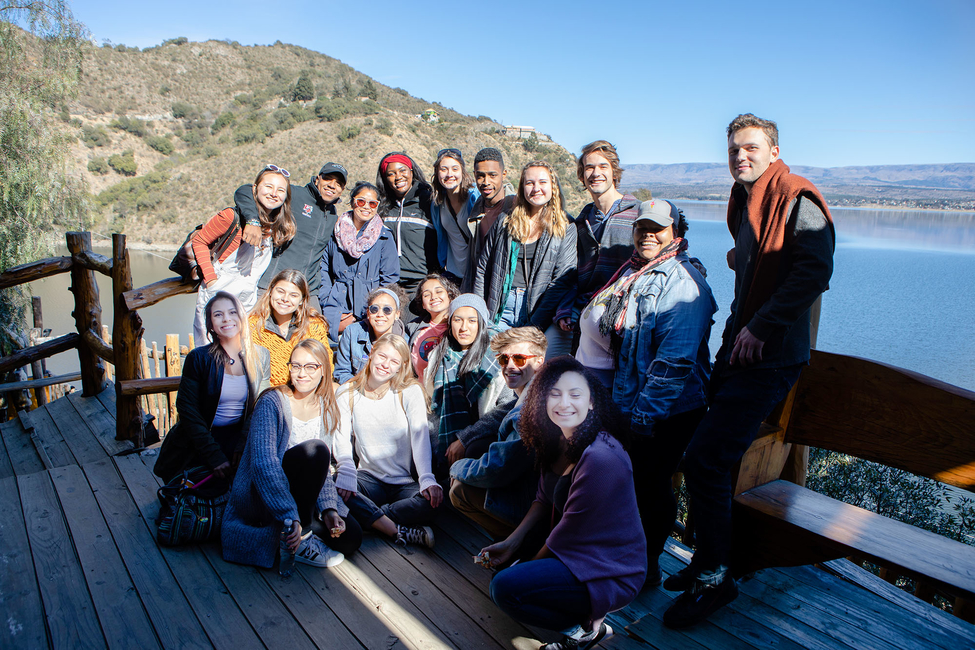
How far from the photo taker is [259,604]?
2223 millimetres

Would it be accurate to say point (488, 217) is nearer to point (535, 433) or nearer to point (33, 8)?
point (535, 433)

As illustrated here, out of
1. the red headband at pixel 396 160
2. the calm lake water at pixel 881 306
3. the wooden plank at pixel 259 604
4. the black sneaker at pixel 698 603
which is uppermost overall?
the red headband at pixel 396 160

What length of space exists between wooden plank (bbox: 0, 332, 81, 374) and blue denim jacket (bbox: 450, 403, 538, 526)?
3.70 metres

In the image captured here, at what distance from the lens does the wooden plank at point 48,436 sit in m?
3.65

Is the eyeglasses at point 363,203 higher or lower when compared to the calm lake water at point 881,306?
higher

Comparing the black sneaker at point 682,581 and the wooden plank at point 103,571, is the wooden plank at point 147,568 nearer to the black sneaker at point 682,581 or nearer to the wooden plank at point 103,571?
the wooden plank at point 103,571

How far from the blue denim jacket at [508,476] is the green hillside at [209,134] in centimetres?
2849

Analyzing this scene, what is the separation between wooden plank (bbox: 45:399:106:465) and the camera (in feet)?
12.0

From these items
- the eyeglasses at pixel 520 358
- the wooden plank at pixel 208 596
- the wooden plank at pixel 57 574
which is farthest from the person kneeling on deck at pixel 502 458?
the wooden plank at pixel 57 574

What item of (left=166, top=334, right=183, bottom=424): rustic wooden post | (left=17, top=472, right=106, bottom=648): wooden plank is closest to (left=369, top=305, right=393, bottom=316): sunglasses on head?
(left=17, top=472, right=106, bottom=648): wooden plank

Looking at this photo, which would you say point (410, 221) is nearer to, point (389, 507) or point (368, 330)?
point (368, 330)

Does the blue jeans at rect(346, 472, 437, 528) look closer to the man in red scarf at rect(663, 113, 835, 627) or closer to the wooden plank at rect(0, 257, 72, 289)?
the man in red scarf at rect(663, 113, 835, 627)

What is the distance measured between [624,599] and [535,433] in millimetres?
622

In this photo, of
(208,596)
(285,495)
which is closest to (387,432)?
(285,495)
